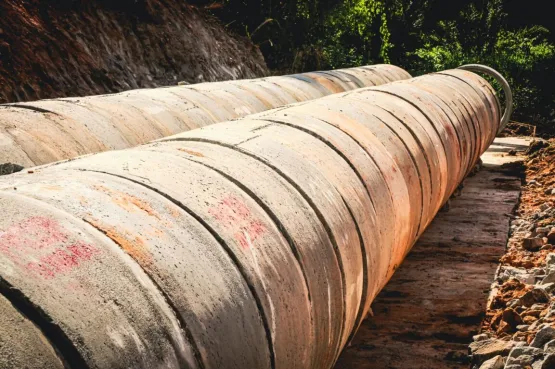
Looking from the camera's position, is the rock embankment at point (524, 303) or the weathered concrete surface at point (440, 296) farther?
the weathered concrete surface at point (440, 296)

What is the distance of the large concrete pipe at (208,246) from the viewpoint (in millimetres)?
1770

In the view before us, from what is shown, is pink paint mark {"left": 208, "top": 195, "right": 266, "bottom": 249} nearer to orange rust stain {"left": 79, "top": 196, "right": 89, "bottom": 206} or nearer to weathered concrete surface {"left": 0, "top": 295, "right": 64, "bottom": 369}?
orange rust stain {"left": 79, "top": 196, "right": 89, "bottom": 206}

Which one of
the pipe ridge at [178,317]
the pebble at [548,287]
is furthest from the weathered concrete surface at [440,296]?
the pipe ridge at [178,317]

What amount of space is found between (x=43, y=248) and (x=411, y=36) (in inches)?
797

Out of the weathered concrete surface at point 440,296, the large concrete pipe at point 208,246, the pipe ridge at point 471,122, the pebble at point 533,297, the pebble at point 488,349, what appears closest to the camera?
the large concrete pipe at point 208,246

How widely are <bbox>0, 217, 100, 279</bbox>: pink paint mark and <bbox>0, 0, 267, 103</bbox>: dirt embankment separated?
807cm

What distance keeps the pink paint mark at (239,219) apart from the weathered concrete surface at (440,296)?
6.36ft

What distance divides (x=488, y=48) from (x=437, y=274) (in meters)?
13.9

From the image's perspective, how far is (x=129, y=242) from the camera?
81.9 inches

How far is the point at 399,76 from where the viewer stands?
42.8 feet

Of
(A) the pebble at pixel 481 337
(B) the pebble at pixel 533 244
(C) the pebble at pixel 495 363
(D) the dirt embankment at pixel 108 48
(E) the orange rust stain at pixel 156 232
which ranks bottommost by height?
(B) the pebble at pixel 533 244

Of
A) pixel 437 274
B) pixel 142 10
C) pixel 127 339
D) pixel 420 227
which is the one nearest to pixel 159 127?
pixel 420 227

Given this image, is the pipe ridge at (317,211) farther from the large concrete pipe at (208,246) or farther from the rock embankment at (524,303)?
the rock embankment at (524,303)

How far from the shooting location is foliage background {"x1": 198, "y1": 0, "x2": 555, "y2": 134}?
16938mm
